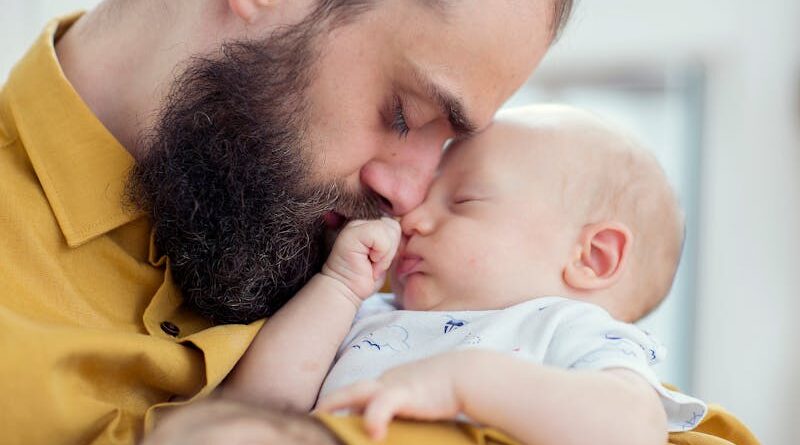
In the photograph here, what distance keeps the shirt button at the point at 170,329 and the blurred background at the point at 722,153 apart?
94.7 inches

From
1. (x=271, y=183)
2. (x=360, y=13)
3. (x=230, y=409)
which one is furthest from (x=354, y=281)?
(x=230, y=409)

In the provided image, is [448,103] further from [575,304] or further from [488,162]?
[575,304]

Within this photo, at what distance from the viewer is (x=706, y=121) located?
3.66m

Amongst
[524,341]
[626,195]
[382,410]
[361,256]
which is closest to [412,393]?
[382,410]

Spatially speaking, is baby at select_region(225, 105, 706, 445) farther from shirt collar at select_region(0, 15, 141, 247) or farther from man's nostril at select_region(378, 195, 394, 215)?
shirt collar at select_region(0, 15, 141, 247)

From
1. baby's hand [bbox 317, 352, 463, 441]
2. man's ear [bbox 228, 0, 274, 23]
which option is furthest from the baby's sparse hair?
baby's hand [bbox 317, 352, 463, 441]

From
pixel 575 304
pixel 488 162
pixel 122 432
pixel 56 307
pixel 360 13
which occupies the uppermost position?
pixel 360 13

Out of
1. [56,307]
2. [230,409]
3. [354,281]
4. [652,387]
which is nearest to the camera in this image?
[230,409]

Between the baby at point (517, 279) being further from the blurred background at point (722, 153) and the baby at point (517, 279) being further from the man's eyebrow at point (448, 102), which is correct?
the blurred background at point (722, 153)

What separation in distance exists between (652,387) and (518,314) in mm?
244

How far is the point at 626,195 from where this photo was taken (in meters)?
1.63

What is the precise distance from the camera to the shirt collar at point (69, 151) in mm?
1447

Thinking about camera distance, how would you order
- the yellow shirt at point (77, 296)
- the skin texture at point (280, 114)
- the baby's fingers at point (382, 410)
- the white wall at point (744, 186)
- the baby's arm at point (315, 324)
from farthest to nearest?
the white wall at point (744, 186) → the skin texture at point (280, 114) → the baby's arm at point (315, 324) → the yellow shirt at point (77, 296) → the baby's fingers at point (382, 410)

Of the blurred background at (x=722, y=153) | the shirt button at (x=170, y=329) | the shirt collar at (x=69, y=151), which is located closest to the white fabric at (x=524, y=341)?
the shirt button at (x=170, y=329)
